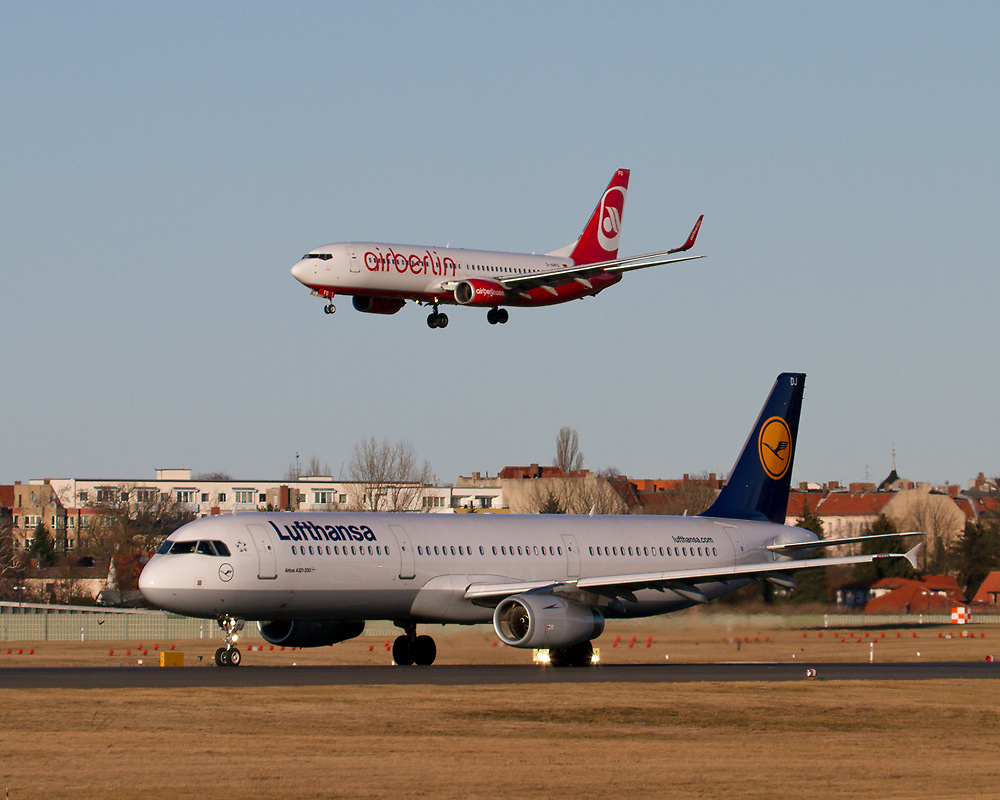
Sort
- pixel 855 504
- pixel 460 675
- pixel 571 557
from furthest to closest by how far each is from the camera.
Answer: pixel 855 504, pixel 571 557, pixel 460 675

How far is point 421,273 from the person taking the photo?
47844 millimetres

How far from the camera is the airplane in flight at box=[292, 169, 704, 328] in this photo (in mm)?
46375

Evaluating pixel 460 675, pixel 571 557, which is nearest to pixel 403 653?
pixel 571 557

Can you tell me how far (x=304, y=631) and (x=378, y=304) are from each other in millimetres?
14422

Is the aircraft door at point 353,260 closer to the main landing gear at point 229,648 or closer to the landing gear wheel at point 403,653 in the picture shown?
the landing gear wheel at point 403,653

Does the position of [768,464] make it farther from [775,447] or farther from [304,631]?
[304,631]

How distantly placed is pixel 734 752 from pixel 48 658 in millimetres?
31886

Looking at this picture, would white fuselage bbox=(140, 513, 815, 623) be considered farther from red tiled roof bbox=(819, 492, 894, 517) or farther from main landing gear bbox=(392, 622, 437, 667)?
red tiled roof bbox=(819, 492, 894, 517)

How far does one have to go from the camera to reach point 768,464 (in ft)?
147

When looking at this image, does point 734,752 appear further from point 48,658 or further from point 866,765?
point 48,658

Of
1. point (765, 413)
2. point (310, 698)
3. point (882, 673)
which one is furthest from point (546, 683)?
point (765, 413)

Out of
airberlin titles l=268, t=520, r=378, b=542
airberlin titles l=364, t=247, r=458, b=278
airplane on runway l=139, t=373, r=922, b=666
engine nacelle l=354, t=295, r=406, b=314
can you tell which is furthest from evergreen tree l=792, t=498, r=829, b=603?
airberlin titles l=268, t=520, r=378, b=542

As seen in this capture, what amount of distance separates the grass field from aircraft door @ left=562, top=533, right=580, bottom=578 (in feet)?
35.5

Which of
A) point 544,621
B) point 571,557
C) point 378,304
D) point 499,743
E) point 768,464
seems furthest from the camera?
point 378,304
